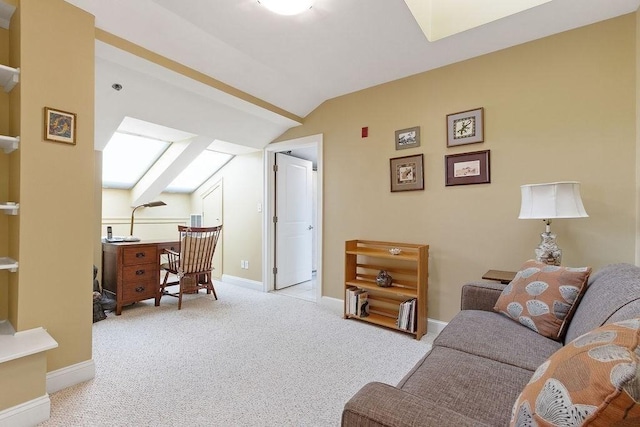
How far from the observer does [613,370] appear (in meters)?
0.57

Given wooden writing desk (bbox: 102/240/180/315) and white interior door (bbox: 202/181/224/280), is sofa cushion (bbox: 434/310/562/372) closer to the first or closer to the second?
wooden writing desk (bbox: 102/240/180/315)

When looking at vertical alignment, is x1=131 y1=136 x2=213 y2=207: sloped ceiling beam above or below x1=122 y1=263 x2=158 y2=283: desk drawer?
above

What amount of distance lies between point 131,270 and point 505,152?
3744 mm

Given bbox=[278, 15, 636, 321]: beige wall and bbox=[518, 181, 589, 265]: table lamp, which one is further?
bbox=[278, 15, 636, 321]: beige wall

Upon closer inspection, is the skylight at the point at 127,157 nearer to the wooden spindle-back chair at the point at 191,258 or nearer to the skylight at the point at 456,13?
the wooden spindle-back chair at the point at 191,258

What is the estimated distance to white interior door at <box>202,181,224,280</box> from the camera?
4777 mm

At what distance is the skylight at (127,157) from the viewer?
11.9 ft

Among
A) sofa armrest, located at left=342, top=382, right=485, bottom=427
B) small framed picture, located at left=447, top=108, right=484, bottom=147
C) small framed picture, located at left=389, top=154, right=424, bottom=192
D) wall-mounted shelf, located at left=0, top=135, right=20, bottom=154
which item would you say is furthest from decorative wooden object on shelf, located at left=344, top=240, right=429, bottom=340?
wall-mounted shelf, located at left=0, top=135, right=20, bottom=154

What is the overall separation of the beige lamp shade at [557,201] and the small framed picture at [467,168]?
606 millimetres

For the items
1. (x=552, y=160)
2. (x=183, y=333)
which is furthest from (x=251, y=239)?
(x=552, y=160)

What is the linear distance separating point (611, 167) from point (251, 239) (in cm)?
378

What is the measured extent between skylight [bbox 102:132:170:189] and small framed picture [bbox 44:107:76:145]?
6.16ft

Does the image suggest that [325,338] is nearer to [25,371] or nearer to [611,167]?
[25,371]

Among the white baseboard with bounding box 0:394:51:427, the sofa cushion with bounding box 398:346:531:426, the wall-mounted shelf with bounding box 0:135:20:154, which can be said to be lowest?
the white baseboard with bounding box 0:394:51:427
